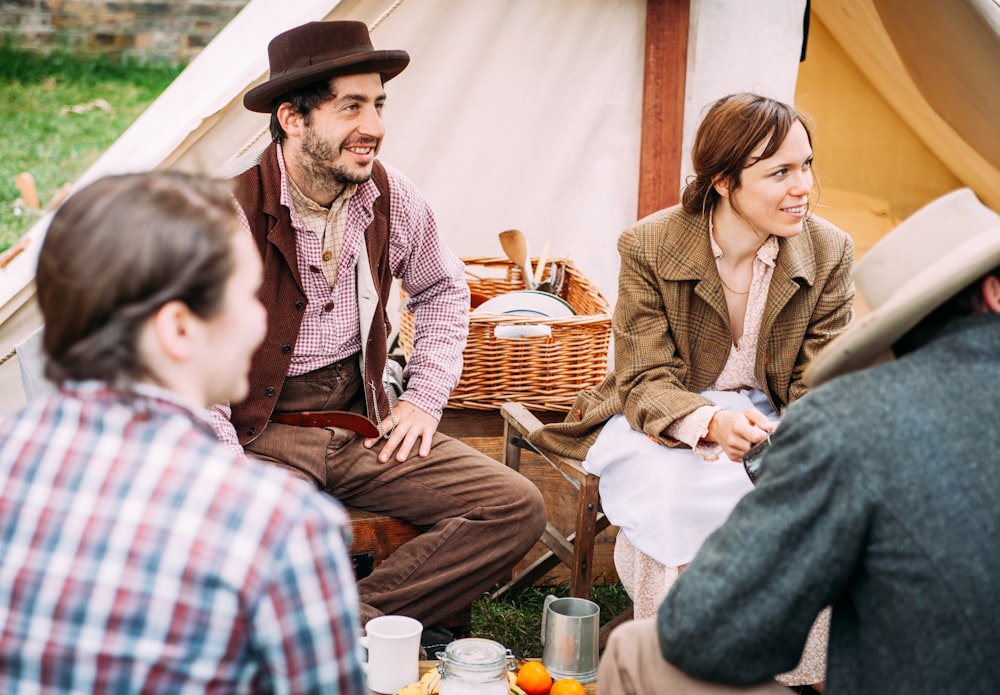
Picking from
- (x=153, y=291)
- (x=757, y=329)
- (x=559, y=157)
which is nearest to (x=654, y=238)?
(x=757, y=329)

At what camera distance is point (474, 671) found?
2.13 metres

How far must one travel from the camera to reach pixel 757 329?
8.83 feet

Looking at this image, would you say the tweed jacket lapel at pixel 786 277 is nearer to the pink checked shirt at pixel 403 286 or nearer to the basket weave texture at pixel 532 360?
the basket weave texture at pixel 532 360

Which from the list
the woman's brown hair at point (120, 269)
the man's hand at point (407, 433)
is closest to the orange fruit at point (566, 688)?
the man's hand at point (407, 433)

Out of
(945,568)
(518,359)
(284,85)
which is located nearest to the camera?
(945,568)

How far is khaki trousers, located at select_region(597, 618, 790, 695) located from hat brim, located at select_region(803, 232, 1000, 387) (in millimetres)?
435

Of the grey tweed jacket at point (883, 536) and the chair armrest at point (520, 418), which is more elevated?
the grey tweed jacket at point (883, 536)

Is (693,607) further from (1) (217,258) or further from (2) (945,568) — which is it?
(1) (217,258)

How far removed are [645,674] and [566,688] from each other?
71cm

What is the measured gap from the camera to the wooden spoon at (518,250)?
3568 millimetres

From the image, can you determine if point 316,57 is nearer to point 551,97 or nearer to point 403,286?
point 403,286

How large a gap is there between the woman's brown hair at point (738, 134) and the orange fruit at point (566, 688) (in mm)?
1231

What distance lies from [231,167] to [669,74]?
174 cm

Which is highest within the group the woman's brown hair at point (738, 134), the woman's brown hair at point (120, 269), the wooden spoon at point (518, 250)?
the woman's brown hair at point (120, 269)
